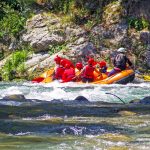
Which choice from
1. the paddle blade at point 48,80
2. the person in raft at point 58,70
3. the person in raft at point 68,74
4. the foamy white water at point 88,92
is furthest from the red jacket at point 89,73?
the paddle blade at point 48,80

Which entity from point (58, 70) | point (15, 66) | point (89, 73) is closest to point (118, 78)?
point (89, 73)

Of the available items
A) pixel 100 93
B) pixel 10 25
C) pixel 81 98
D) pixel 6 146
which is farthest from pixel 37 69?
pixel 6 146

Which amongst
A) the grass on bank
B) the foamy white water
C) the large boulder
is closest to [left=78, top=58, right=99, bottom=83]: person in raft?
the foamy white water

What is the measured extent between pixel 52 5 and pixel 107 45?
5.48 metres

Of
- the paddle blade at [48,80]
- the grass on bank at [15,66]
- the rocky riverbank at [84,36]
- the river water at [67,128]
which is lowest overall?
the river water at [67,128]

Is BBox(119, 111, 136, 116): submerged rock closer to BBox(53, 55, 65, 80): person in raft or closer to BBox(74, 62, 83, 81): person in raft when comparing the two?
BBox(74, 62, 83, 81): person in raft

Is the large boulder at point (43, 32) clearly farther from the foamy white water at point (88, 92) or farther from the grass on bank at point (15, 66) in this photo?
the foamy white water at point (88, 92)

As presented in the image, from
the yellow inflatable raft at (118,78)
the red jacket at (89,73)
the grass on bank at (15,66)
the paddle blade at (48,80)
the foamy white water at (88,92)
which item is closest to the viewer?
the foamy white water at (88,92)

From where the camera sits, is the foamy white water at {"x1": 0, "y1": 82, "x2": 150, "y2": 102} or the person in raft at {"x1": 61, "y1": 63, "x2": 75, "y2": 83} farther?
the person in raft at {"x1": 61, "y1": 63, "x2": 75, "y2": 83}

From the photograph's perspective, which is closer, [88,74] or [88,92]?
[88,92]

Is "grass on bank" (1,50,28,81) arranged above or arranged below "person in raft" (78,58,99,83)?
above

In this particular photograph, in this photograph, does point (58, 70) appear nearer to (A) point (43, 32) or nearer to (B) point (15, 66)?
(B) point (15, 66)

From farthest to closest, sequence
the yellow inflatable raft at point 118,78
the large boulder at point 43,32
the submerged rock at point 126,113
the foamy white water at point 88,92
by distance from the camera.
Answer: the large boulder at point 43,32 < the yellow inflatable raft at point 118,78 < the foamy white water at point 88,92 < the submerged rock at point 126,113

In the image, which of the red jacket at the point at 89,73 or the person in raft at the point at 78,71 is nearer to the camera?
the red jacket at the point at 89,73
